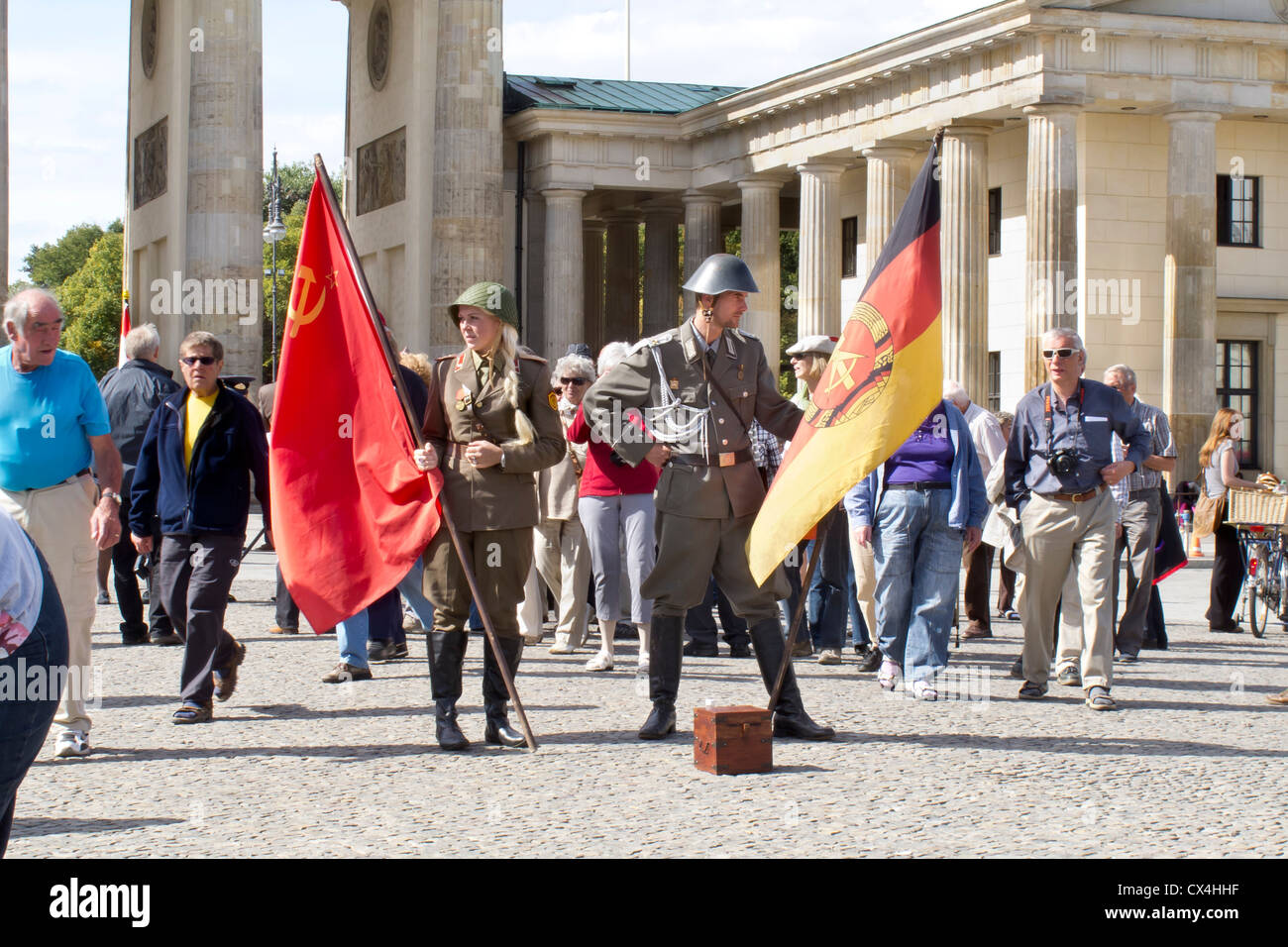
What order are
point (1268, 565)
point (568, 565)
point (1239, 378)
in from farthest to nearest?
point (1239, 378) < point (1268, 565) < point (568, 565)

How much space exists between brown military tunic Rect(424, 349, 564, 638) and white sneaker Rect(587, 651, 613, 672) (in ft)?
10.6

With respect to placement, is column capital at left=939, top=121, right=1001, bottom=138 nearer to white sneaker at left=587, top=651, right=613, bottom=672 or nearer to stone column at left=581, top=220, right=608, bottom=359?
stone column at left=581, top=220, right=608, bottom=359

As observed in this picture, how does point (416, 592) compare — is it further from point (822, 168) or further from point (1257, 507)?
point (822, 168)

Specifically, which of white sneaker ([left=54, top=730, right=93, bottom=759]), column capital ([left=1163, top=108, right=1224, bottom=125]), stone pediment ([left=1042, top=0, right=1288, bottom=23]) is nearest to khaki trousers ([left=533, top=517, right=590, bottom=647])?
white sneaker ([left=54, top=730, right=93, bottom=759])

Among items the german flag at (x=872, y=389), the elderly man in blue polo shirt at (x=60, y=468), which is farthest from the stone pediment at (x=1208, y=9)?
the elderly man in blue polo shirt at (x=60, y=468)

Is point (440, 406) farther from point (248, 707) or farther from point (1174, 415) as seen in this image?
point (1174, 415)

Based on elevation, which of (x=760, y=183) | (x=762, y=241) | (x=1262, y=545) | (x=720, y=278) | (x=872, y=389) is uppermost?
(x=760, y=183)

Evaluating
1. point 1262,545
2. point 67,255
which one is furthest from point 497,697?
point 67,255

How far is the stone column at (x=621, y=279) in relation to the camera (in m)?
51.2

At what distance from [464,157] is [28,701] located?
31.7m

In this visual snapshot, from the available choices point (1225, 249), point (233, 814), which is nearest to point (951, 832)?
point (233, 814)

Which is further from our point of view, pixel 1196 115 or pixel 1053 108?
pixel 1196 115

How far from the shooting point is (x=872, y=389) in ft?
27.5

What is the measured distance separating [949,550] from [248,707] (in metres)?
4.18
